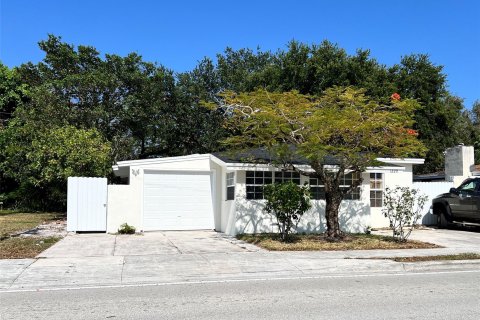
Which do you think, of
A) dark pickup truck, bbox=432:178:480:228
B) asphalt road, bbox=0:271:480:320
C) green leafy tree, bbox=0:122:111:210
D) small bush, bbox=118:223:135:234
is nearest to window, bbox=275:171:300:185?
small bush, bbox=118:223:135:234

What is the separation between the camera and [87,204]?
53.9 feet

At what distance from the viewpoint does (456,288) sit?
813cm

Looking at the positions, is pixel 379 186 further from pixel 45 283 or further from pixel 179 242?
pixel 45 283

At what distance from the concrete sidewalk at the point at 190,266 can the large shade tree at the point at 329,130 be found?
8.81 ft

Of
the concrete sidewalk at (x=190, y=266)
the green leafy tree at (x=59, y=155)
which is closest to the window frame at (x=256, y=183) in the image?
the concrete sidewalk at (x=190, y=266)

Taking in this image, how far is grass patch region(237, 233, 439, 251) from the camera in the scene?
12995 millimetres

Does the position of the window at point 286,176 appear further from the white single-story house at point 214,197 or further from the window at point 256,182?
the window at point 256,182

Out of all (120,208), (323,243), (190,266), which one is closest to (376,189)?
(323,243)

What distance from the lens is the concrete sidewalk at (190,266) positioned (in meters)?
8.93

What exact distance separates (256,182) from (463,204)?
8033mm

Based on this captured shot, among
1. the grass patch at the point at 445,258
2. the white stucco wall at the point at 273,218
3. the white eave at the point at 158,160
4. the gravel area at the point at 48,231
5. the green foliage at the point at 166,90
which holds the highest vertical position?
the green foliage at the point at 166,90

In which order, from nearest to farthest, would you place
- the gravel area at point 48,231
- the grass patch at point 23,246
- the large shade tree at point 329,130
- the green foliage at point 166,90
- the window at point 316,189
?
the grass patch at point 23,246, the large shade tree at point 329,130, the gravel area at point 48,231, the window at point 316,189, the green foliage at point 166,90

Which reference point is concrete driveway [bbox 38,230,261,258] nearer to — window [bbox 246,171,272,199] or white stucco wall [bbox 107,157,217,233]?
white stucco wall [bbox 107,157,217,233]

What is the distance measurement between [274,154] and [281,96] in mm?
1837
